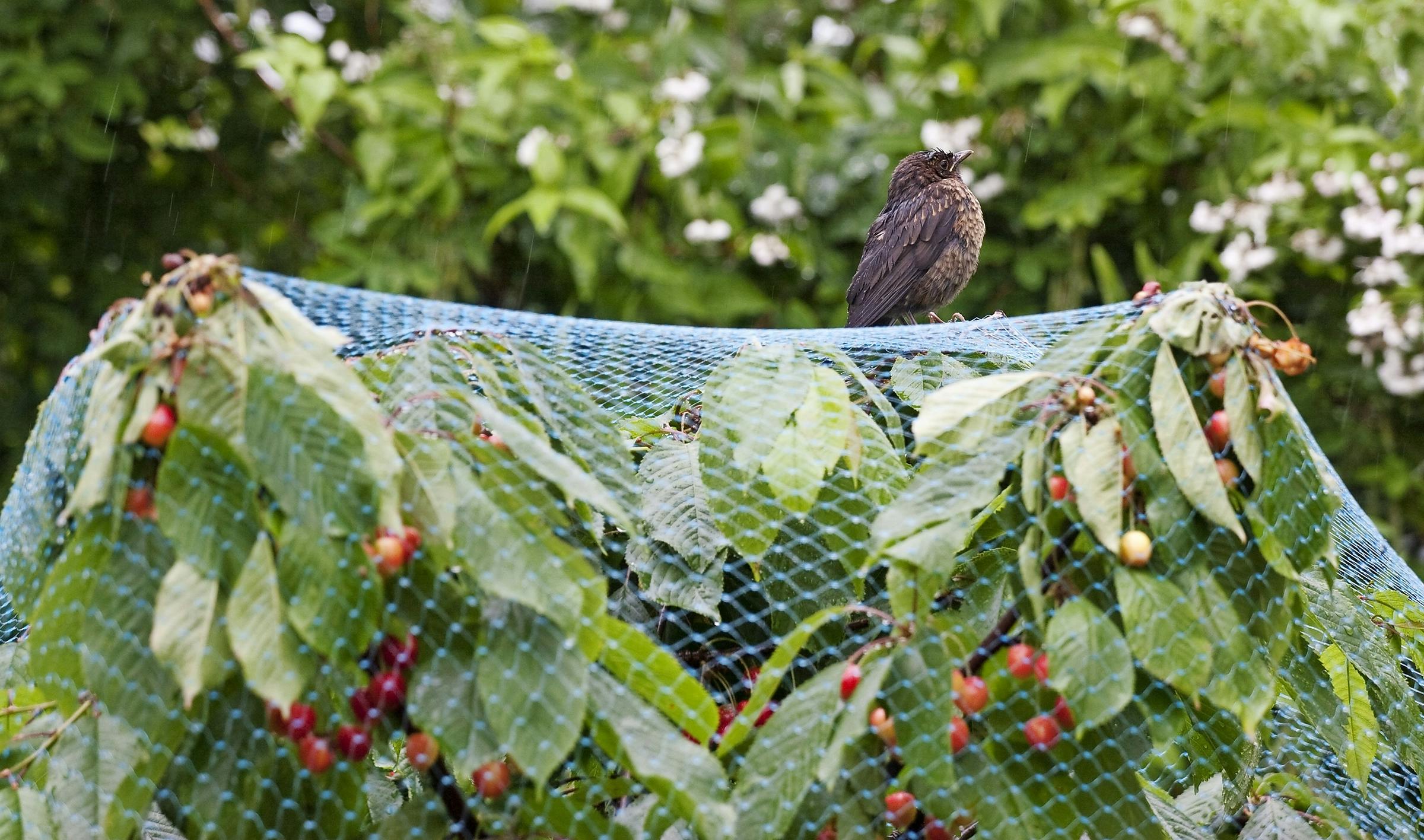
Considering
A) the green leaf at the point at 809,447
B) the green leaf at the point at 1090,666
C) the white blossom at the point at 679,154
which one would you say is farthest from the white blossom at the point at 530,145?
the green leaf at the point at 1090,666

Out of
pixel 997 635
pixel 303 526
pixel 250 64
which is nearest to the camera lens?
pixel 303 526

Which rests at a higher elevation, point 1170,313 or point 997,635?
point 1170,313

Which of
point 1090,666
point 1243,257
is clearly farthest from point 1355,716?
point 1243,257

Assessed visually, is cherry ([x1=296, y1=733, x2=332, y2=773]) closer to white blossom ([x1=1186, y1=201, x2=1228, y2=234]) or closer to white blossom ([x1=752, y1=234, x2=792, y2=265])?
white blossom ([x1=752, y1=234, x2=792, y2=265])

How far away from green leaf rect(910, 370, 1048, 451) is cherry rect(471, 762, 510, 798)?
20.2 inches

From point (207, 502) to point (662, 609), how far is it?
63cm

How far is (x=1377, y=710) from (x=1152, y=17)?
3.10m

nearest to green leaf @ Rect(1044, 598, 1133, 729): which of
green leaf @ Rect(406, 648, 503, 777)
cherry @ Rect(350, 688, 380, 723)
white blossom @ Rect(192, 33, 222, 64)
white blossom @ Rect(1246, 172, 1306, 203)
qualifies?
green leaf @ Rect(406, 648, 503, 777)

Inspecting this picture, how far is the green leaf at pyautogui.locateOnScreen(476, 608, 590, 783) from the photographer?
49.8 inches

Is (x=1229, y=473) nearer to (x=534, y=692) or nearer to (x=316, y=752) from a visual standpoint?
(x=534, y=692)

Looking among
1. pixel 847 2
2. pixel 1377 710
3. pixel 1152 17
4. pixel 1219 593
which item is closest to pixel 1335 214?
pixel 1152 17

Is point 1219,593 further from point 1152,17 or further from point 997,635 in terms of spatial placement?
point 1152,17

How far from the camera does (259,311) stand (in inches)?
52.9

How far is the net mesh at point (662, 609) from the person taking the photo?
1.28 metres
